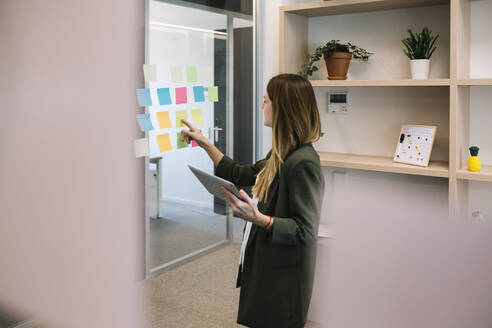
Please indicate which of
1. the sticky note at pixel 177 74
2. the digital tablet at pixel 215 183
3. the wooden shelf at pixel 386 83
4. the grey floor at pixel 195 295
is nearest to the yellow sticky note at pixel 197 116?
the sticky note at pixel 177 74

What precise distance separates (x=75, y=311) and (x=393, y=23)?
2.53 metres

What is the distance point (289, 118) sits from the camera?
1488 mm

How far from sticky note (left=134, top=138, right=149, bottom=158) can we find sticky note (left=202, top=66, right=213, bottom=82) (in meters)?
0.68

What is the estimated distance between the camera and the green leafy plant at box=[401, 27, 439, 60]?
250cm

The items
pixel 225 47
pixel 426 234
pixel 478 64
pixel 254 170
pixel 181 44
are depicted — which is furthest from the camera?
pixel 225 47

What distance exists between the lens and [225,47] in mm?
3428

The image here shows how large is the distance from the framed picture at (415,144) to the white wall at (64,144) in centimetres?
159

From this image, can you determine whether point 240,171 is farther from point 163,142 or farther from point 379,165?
point 163,142

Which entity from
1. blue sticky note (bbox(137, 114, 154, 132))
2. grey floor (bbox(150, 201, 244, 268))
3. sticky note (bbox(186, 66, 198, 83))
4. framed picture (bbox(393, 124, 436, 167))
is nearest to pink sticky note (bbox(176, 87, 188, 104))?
sticky note (bbox(186, 66, 198, 83))

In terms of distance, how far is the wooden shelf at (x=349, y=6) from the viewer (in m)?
2.55

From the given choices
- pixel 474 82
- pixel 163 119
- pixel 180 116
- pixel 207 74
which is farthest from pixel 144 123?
pixel 474 82

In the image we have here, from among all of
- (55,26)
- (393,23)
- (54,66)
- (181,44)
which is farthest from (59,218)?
(393,23)

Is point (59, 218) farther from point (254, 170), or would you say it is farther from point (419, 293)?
point (419, 293)

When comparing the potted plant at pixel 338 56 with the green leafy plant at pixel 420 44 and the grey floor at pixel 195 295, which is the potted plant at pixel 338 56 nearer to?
the green leafy plant at pixel 420 44
